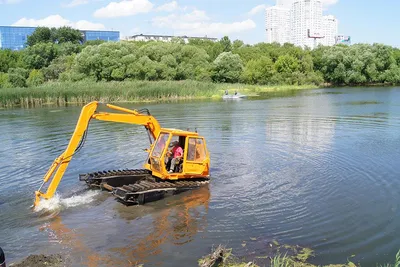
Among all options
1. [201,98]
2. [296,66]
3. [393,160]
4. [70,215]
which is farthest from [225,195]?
[296,66]

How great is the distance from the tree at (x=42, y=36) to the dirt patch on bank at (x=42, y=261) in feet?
389

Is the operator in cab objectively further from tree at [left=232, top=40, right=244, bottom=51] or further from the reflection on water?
tree at [left=232, top=40, right=244, bottom=51]

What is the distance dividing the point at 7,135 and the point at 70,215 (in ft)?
66.6

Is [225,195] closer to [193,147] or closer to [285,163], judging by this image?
[193,147]

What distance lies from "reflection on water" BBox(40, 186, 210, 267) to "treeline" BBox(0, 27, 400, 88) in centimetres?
6570

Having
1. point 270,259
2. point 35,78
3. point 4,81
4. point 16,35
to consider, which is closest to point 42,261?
point 270,259

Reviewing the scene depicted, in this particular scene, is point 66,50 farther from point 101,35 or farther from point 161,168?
point 161,168

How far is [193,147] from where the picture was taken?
17.0 meters

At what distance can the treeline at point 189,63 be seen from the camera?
80125 millimetres

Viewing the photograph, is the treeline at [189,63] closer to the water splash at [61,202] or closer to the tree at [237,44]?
the tree at [237,44]

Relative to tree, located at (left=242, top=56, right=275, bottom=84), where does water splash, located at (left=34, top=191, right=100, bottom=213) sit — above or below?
below

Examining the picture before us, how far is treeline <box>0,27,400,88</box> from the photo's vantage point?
80125 mm

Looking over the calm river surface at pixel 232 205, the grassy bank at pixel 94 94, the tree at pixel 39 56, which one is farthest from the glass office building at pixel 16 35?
the calm river surface at pixel 232 205

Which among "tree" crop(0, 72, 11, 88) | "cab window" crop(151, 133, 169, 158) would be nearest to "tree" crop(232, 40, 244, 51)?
"tree" crop(0, 72, 11, 88)
